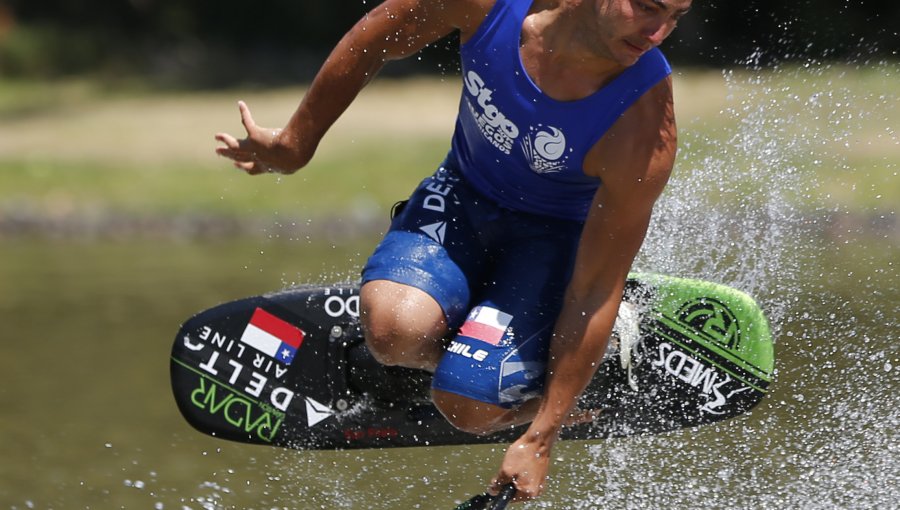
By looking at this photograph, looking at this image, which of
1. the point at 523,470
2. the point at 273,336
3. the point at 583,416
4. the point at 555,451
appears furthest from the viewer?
the point at 555,451

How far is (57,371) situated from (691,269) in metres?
2.67

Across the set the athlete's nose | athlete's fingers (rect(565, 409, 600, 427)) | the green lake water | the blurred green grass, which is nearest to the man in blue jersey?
the athlete's nose

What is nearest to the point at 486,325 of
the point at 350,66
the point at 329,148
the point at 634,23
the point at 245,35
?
the point at 350,66

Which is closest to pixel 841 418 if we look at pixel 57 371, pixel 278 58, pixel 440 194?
pixel 440 194

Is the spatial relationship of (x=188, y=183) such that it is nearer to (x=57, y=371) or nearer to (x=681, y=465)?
(x=57, y=371)

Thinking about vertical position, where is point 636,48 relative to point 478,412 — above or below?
above

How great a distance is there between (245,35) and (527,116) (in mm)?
12482

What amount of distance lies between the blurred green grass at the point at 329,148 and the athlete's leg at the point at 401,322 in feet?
10.8

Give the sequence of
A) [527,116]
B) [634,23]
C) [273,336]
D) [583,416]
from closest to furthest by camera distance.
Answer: [634,23]
[527,116]
[583,416]
[273,336]

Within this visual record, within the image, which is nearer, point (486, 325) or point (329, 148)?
point (486, 325)

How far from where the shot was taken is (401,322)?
3285mm

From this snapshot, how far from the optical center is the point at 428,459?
422 cm

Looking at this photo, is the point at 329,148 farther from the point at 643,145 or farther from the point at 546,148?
the point at 643,145

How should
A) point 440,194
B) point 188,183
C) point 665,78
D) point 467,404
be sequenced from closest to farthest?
point 665,78 < point 467,404 < point 440,194 < point 188,183
